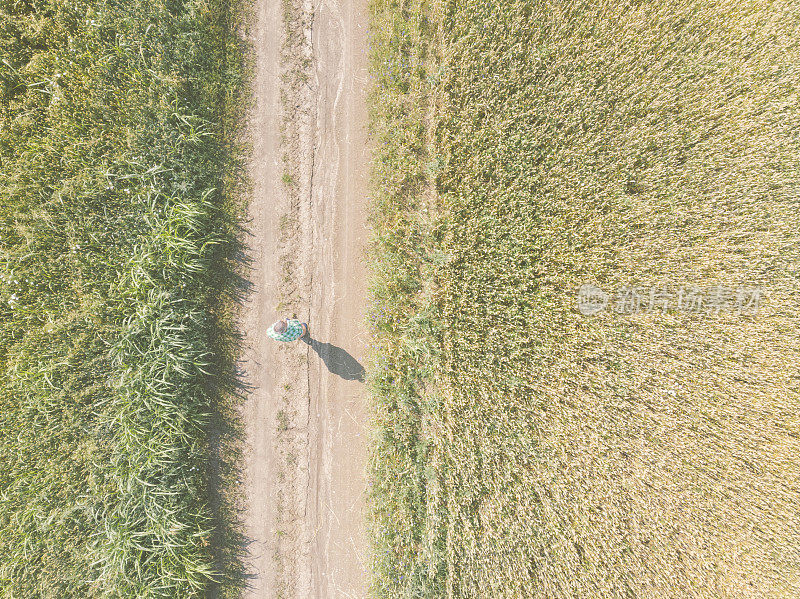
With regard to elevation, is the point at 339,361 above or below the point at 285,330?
below

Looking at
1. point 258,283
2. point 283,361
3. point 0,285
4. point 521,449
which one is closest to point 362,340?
point 283,361

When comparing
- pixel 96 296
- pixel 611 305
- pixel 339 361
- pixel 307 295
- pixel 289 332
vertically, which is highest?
pixel 611 305

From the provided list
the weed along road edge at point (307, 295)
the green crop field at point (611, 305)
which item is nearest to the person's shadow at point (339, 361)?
the weed along road edge at point (307, 295)

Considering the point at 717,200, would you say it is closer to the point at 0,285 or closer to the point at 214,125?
the point at 214,125

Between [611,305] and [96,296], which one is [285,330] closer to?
[96,296]

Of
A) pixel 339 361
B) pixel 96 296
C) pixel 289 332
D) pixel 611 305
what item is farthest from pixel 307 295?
pixel 611 305

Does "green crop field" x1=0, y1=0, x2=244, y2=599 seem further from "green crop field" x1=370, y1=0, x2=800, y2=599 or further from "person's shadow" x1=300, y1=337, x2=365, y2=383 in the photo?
"green crop field" x1=370, y1=0, x2=800, y2=599
